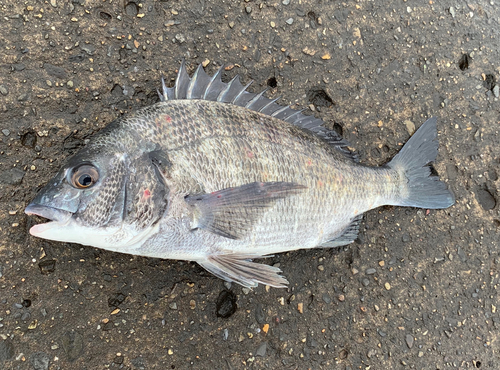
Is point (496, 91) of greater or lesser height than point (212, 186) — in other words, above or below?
→ above

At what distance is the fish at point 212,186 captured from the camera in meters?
1.49

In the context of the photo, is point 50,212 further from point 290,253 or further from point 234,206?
point 290,253

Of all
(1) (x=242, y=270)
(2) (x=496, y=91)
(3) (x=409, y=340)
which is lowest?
(3) (x=409, y=340)

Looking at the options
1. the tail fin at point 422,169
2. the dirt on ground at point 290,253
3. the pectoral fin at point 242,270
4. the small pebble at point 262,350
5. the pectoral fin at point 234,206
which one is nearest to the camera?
the pectoral fin at point 234,206

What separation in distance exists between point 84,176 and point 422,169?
209 centimetres

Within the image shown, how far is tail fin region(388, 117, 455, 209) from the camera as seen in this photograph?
2.27 metres

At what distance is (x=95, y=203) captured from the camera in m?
1.46

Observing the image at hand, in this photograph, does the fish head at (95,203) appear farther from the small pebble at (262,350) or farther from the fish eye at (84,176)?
the small pebble at (262,350)

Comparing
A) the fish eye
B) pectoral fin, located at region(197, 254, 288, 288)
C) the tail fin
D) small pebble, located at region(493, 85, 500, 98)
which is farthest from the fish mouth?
small pebble, located at region(493, 85, 500, 98)

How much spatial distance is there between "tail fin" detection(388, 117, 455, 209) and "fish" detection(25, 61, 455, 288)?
0.85ft

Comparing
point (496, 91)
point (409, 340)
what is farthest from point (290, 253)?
point (496, 91)

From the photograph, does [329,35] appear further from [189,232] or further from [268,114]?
[189,232]

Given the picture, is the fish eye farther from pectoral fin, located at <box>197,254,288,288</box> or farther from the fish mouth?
pectoral fin, located at <box>197,254,288,288</box>

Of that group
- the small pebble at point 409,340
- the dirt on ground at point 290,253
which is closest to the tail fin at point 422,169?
the dirt on ground at point 290,253
